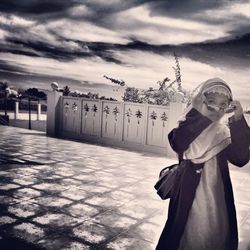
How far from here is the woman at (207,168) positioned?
8.23 ft

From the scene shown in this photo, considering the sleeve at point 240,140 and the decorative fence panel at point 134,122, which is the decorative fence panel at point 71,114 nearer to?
the decorative fence panel at point 134,122

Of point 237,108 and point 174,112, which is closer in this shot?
point 237,108

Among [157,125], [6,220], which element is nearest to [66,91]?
[157,125]

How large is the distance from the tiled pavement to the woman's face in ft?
5.37

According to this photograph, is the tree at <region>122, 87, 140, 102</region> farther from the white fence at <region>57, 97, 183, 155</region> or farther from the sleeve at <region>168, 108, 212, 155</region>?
the sleeve at <region>168, 108, 212, 155</region>

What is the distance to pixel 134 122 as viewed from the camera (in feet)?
32.5

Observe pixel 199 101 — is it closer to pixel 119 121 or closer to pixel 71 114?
pixel 119 121

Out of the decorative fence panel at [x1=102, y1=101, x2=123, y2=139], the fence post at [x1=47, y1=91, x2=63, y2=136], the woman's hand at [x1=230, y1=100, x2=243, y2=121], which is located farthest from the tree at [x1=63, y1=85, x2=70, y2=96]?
the woman's hand at [x1=230, y1=100, x2=243, y2=121]

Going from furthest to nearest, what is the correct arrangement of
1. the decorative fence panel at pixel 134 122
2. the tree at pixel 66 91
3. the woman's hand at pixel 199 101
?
the tree at pixel 66 91 < the decorative fence panel at pixel 134 122 < the woman's hand at pixel 199 101

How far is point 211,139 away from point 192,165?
0.84 ft

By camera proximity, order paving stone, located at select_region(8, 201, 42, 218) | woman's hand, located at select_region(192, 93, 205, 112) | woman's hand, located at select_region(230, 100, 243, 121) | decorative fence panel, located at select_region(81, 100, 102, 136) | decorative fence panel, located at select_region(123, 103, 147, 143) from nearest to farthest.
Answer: woman's hand, located at select_region(230, 100, 243, 121)
woman's hand, located at select_region(192, 93, 205, 112)
paving stone, located at select_region(8, 201, 42, 218)
decorative fence panel, located at select_region(123, 103, 147, 143)
decorative fence panel, located at select_region(81, 100, 102, 136)

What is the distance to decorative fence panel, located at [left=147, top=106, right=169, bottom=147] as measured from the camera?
9.19 meters

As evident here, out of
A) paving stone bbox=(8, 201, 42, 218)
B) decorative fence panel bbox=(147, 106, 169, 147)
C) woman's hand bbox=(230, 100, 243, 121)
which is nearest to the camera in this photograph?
woman's hand bbox=(230, 100, 243, 121)

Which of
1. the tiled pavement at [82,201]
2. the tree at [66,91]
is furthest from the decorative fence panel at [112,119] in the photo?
the tree at [66,91]
